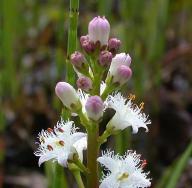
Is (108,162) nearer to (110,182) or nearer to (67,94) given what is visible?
(110,182)

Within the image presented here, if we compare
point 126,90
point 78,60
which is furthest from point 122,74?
point 126,90

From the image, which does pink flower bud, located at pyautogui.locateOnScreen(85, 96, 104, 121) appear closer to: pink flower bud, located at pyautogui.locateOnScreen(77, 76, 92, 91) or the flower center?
pink flower bud, located at pyautogui.locateOnScreen(77, 76, 92, 91)

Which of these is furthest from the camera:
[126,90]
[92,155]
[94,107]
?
[126,90]

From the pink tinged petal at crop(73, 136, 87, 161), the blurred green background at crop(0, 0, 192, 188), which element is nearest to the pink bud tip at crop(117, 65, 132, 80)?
the pink tinged petal at crop(73, 136, 87, 161)

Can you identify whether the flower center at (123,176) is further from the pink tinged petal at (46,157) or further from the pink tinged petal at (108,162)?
the pink tinged petal at (46,157)

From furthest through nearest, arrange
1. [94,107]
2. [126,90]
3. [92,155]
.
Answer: [126,90] → [92,155] → [94,107]

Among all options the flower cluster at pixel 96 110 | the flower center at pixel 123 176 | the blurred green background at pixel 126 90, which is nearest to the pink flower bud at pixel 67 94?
the flower cluster at pixel 96 110
